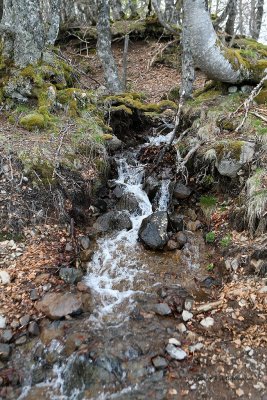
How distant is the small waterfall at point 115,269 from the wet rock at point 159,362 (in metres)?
0.93

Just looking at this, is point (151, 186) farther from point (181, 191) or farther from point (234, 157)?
point (234, 157)

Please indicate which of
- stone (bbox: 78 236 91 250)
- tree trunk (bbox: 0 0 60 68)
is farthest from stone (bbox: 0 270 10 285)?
tree trunk (bbox: 0 0 60 68)

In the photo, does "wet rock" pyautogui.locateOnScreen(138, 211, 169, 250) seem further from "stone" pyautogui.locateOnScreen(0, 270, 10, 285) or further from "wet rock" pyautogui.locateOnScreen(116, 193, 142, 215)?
"stone" pyautogui.locateOnScreen(0, 270, 10, 285)

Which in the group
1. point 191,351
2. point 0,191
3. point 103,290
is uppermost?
point 0,191

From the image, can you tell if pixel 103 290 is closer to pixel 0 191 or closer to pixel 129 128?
pixel 0 191

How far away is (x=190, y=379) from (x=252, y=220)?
2.61 metres

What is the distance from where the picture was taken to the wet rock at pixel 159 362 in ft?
12.6

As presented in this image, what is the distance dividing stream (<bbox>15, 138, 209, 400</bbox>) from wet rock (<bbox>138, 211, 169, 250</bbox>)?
16 cm

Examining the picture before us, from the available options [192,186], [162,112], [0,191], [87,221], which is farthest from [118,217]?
[162,112]

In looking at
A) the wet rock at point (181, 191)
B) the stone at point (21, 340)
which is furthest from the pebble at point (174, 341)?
the wet rock at point (181, 191)

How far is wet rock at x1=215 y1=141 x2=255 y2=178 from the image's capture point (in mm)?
5973

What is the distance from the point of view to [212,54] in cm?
697

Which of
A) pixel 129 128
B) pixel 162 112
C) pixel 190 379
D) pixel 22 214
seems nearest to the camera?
pixel 190 379

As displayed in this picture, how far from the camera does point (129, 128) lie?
916 cm
